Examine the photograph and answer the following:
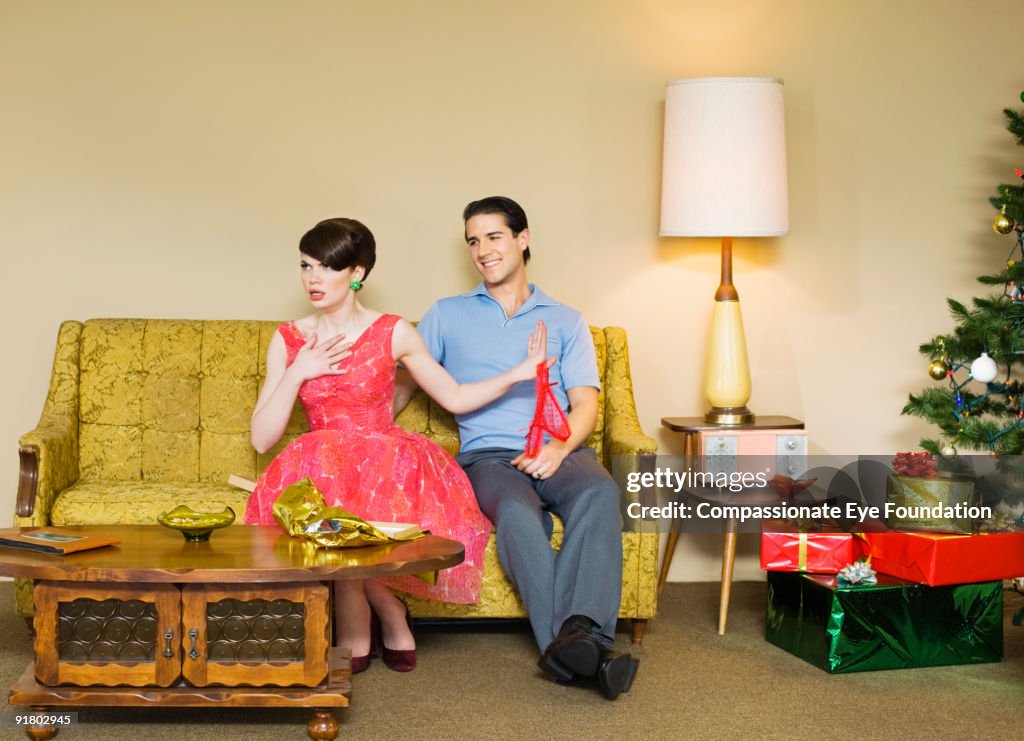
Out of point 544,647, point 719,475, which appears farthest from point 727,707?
point 719,475

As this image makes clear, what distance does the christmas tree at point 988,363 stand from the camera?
3.40 meters

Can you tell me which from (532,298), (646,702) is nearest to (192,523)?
(646,702)

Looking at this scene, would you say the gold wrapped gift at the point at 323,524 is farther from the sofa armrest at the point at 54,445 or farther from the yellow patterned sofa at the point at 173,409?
the sofa armrest at the point at 54,445

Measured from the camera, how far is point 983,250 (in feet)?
13.8

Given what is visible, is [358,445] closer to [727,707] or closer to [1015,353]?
[727,707]

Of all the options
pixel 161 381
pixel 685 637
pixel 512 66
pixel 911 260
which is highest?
pixel 512 66

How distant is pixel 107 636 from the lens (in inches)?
98.1

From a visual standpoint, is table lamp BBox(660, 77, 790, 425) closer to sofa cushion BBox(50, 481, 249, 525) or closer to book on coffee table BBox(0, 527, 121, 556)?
sofa cushion BBox(50, 481, 249, 525)

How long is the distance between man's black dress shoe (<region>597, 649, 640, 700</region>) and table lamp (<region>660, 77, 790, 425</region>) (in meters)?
1.17

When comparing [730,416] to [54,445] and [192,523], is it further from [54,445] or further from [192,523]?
[54,445]

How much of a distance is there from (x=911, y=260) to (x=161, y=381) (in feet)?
8.58

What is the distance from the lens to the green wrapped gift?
3.25 metres

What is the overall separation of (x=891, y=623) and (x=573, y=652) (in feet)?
3.06

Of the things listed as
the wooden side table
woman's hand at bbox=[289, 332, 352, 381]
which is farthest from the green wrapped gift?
woman's hand at bbox=[289, 332, 352, 381]
